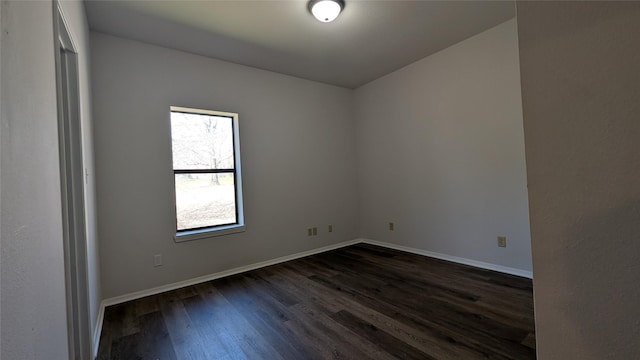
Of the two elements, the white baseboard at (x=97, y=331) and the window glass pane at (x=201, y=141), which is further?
the window glass pane at (x=201, y=141)

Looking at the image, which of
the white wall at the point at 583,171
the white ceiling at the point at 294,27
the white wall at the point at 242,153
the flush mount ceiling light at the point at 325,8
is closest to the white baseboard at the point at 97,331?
the white wall at the point at 242,153

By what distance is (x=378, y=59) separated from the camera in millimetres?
3621

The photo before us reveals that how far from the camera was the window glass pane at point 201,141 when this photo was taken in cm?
317

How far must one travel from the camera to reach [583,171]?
0.52 metres

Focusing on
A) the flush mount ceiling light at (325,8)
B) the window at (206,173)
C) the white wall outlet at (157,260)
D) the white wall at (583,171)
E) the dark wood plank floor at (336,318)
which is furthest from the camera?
the window at (206,173)

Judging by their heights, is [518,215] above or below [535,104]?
below

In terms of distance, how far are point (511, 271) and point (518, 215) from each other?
0.63 meters

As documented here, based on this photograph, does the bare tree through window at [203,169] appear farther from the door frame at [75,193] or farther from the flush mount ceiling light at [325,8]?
the flush mount ceiling light at [325,8]

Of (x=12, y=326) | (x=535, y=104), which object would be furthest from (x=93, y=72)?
(x=535, y=104)

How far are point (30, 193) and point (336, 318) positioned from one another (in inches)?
80.9

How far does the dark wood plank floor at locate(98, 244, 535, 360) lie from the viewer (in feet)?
5.98

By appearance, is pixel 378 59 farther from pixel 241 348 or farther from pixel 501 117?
pixel 241 348

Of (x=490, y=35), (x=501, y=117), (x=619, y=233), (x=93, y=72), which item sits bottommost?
(x=619, y=233)

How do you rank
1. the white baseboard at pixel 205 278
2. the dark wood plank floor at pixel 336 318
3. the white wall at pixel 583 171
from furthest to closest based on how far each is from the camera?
the white baseboard at pixel 205 278 → the dark wood plank floor at pixel 336 318 → the white wall at pixel 583 171
